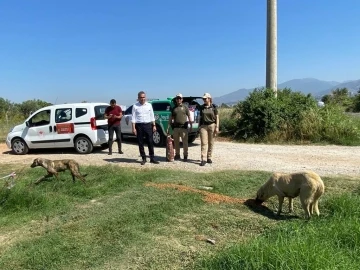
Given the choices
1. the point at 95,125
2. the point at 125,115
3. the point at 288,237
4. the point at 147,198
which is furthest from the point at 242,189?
the point at 125,115

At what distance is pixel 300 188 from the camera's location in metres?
5.24

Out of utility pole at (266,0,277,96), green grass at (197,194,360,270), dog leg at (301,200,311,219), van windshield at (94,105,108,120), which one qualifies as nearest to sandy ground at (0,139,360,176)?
van windshield at (94,105,108,120)

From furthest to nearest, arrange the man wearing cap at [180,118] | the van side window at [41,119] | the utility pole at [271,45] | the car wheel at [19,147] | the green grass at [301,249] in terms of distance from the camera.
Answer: the utility pole at [271,45], the car wheel at [19,147], the van side window at [41,119], the man wearing cap at [180,118], the green grass at [301,249]

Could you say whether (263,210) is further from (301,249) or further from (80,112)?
(80,112)

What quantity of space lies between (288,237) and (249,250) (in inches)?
30.7

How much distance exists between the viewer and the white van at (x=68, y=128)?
39.0 ft

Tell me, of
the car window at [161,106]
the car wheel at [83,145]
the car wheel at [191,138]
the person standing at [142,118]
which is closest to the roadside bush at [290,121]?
the car wheel at [191,138]

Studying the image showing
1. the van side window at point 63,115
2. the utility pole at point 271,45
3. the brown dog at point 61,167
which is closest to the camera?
the brown dog at point 61,167

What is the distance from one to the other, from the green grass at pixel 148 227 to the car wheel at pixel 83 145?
478 centimetres

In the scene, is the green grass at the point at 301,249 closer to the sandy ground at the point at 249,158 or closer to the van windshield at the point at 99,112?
the sandy ground at the point at 249,158

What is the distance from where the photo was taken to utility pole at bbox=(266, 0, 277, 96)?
1638 cm

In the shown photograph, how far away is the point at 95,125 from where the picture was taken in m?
11.9

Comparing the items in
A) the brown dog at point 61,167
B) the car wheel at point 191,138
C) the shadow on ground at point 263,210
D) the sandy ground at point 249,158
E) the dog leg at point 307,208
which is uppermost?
the car wheel at point 191,138

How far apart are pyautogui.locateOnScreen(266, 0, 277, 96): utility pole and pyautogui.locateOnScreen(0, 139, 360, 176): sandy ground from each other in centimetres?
448
